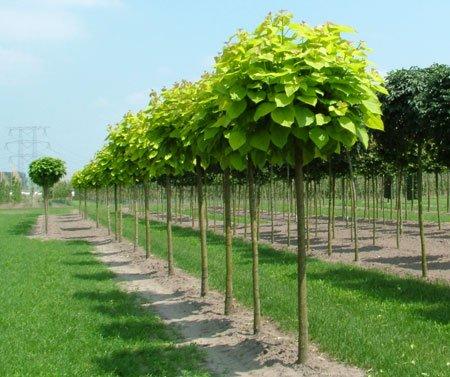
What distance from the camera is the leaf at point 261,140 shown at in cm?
611

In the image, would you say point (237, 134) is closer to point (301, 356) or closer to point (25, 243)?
point (301, 356)

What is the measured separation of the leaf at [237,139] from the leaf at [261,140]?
93mm

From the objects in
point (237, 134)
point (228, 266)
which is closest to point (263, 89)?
point (237, 134)

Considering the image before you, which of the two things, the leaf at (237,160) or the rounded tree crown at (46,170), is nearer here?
the leaf at (237,160)

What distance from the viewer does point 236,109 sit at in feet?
20.1

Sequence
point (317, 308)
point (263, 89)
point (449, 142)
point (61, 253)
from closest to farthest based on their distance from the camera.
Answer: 1. point (263, 89)
2. point (317, 308)
3. point (449, 142)
4. point (61, 253)

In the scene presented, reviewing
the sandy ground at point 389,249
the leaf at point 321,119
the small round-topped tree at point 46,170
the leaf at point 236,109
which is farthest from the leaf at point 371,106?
the small round-topped tree at point 46,170

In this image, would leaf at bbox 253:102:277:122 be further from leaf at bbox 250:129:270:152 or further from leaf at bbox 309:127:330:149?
leaf at bbox 309:127:330:149

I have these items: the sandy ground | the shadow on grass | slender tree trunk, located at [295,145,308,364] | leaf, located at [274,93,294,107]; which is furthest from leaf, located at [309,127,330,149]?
the sandy ground

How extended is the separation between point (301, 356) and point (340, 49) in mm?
3215

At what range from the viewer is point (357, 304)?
33.1 feet

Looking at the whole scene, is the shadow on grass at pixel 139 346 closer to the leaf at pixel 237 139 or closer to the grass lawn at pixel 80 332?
the grass lawn at pixel 80 332

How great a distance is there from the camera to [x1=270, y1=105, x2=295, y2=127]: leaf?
5.77 meters

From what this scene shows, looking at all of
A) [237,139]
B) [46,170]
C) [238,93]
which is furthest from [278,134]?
[46,170]
